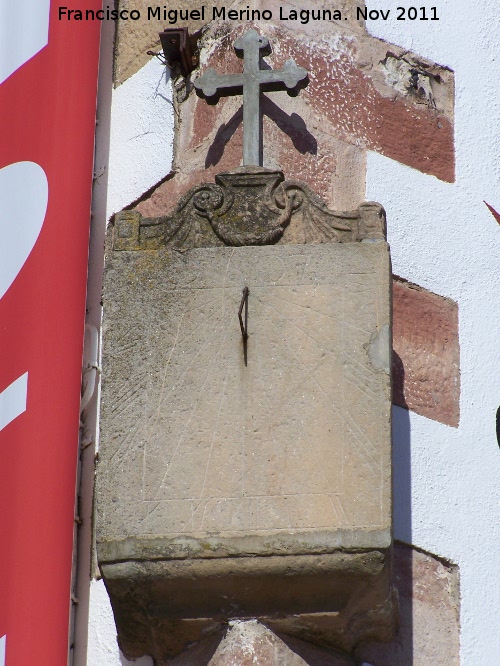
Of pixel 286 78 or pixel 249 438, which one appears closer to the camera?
pixel 249 438

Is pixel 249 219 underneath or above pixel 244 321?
above

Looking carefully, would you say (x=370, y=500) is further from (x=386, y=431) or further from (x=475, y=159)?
(x=475, y=159)

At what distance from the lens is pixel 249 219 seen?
284 cm

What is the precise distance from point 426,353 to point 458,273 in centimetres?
19

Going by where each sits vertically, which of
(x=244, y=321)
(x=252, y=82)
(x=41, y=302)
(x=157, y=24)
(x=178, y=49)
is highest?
(x=157, y=24)

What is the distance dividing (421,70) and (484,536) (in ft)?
3.07

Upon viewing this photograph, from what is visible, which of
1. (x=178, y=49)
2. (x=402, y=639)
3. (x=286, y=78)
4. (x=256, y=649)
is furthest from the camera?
(x=178, y=49)

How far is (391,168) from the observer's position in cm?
325

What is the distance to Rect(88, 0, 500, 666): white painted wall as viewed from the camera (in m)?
2.91

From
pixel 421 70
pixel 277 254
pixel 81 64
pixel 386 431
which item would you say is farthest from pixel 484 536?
pixel 81 64

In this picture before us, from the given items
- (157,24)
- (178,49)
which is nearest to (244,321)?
(178,49)

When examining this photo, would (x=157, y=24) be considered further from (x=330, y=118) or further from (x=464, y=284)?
(x=464, y=284)

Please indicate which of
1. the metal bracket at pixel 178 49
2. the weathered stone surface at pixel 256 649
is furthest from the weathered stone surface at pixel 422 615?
the metal bracket at pixel 178 49

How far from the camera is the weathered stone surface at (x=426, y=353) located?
9.96 feet
